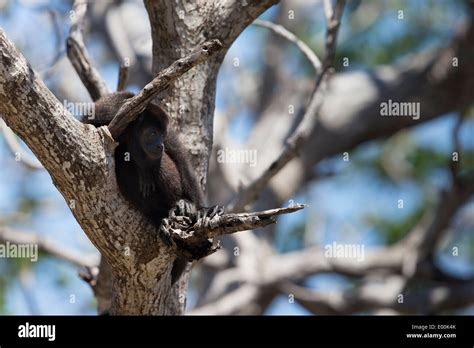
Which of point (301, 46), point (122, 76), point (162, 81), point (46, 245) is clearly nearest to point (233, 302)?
point (46, 245)

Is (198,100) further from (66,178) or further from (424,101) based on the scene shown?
(424,101)

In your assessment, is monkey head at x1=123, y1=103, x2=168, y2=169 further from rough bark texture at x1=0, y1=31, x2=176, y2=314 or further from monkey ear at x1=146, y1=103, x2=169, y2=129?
rough bark texture at x1=0, y1=31, x2=176, y2=314

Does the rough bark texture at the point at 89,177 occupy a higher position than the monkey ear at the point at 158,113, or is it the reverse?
the monkey ear at the point at 158,113

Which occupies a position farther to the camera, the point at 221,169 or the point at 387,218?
the point at 387,218

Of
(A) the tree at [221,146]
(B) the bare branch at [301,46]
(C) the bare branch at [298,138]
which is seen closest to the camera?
(A) the tree at [221,146]

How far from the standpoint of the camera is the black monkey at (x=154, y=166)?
5863mm

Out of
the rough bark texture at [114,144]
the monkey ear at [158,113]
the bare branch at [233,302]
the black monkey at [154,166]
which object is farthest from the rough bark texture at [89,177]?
the bare branch at [233,302]

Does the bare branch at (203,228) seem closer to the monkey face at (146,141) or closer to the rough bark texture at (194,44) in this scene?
the monkey face at (146,141)

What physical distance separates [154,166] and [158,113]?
0.50 meters

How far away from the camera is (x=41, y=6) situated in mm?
9539

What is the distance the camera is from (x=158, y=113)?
6.27 metres

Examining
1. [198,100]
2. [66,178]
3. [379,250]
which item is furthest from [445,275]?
[66,178]

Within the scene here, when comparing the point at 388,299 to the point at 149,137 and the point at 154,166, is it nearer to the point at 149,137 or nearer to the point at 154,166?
the point at 154,166

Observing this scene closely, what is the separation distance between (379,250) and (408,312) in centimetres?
147
